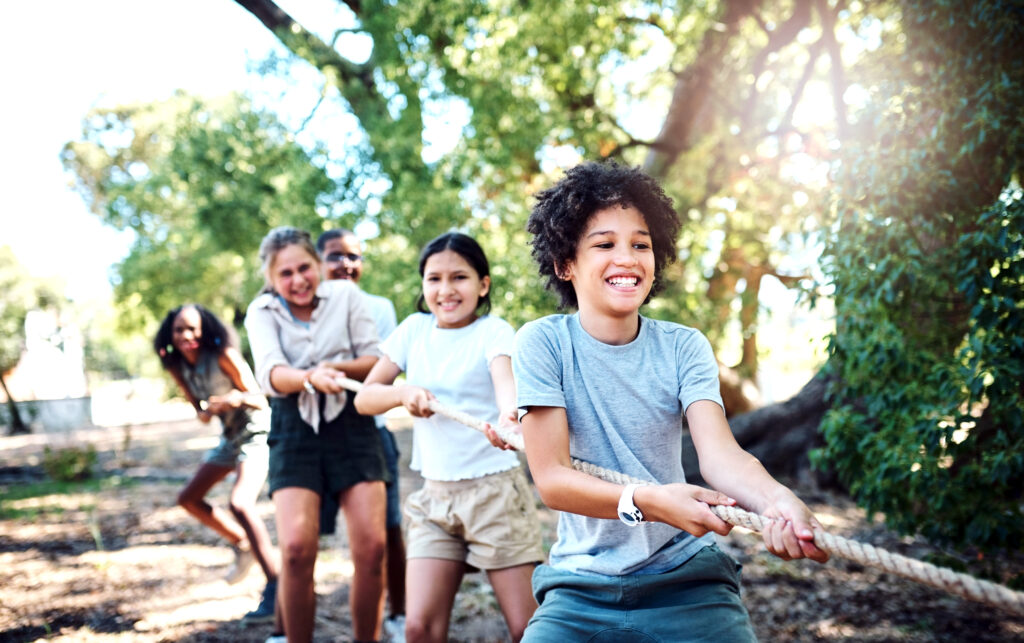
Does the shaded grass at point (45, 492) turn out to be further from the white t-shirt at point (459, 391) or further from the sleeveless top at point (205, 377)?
the white t-shirt at point (459, 391)

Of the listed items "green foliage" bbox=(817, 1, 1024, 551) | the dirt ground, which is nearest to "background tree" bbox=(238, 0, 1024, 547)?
"green foliage" bbox=(817, 1, 1024, 551)

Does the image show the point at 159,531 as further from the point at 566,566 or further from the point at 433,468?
the point at 566,566

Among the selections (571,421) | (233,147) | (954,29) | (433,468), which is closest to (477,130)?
(233,147)

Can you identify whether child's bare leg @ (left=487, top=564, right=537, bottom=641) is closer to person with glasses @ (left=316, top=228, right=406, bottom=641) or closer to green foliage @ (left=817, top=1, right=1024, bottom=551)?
person with glasses @ (left=316, top=228, right=406, bottom=641)

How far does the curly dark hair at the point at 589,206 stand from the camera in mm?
1982

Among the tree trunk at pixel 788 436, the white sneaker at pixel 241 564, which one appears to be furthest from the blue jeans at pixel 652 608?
the tree trunk at pixel 788 436

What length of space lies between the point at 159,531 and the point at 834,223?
18.8 ft

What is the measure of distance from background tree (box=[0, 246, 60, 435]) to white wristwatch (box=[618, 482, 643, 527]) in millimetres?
20598

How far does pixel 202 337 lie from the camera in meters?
4.58

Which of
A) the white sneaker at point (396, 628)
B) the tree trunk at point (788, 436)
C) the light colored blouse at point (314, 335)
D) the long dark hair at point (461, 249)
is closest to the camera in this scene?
the long dark hair at point (461, 249)

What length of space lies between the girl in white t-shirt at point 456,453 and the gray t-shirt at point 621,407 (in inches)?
21.2

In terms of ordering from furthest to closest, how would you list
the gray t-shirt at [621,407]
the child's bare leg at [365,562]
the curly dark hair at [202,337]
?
the curly dark hair at [202,337], the child's bare leg at [365,562], the gray t-shirt at [621,407]

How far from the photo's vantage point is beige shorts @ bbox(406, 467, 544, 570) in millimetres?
2613

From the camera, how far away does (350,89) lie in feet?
28.5
